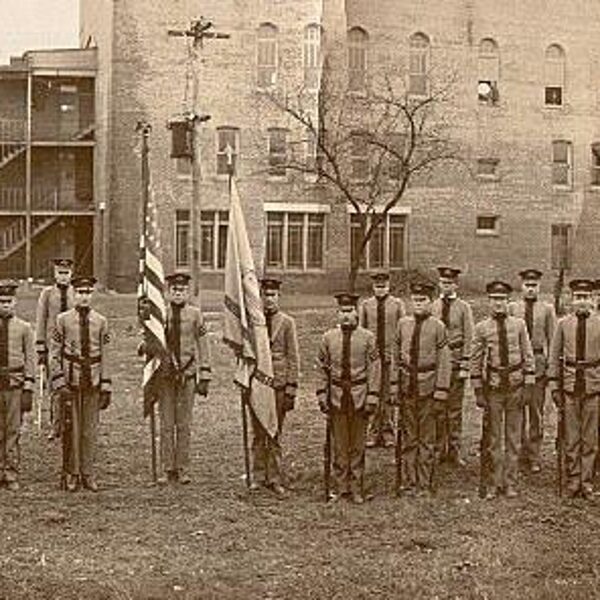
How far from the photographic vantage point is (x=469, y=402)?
19734mm

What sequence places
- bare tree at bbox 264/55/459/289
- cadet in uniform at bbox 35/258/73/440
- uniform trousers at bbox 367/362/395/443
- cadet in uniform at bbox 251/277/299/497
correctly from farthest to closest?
bare tree at bbox 264/55/459/289, uniform trousers at bbox 367/362/395/443, cadet in uniform at bbox 35/258/73/440, cadet in uniform at bbox 251/277/299/497

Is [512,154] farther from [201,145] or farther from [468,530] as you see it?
[468,530]

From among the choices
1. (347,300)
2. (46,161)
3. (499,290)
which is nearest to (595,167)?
(46,161)

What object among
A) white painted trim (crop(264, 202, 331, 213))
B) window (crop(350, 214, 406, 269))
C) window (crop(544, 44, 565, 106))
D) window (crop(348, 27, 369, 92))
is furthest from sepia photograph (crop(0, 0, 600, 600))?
window (crop(544, 44, 565, 106))

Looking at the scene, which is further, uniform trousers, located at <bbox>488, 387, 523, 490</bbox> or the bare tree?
the bare tree

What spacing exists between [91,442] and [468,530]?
403 centimetres

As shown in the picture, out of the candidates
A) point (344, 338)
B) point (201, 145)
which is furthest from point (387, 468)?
point (201, 145)

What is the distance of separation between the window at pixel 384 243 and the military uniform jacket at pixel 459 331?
3027 centimetres

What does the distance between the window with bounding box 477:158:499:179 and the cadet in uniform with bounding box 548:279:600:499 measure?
34.5 metres

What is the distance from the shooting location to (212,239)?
43.2 metres

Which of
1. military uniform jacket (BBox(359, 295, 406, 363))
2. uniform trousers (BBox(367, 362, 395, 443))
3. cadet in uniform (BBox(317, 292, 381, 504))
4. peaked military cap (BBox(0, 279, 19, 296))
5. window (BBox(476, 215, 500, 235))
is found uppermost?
window (BBox(476, 215, 500, 235))

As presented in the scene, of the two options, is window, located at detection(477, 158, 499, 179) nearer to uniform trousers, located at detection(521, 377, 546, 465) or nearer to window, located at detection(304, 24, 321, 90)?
window, located at detection(304, 24, 321, 90)

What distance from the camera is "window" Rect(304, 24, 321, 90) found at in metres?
43.5

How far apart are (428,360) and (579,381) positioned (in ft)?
5.01
